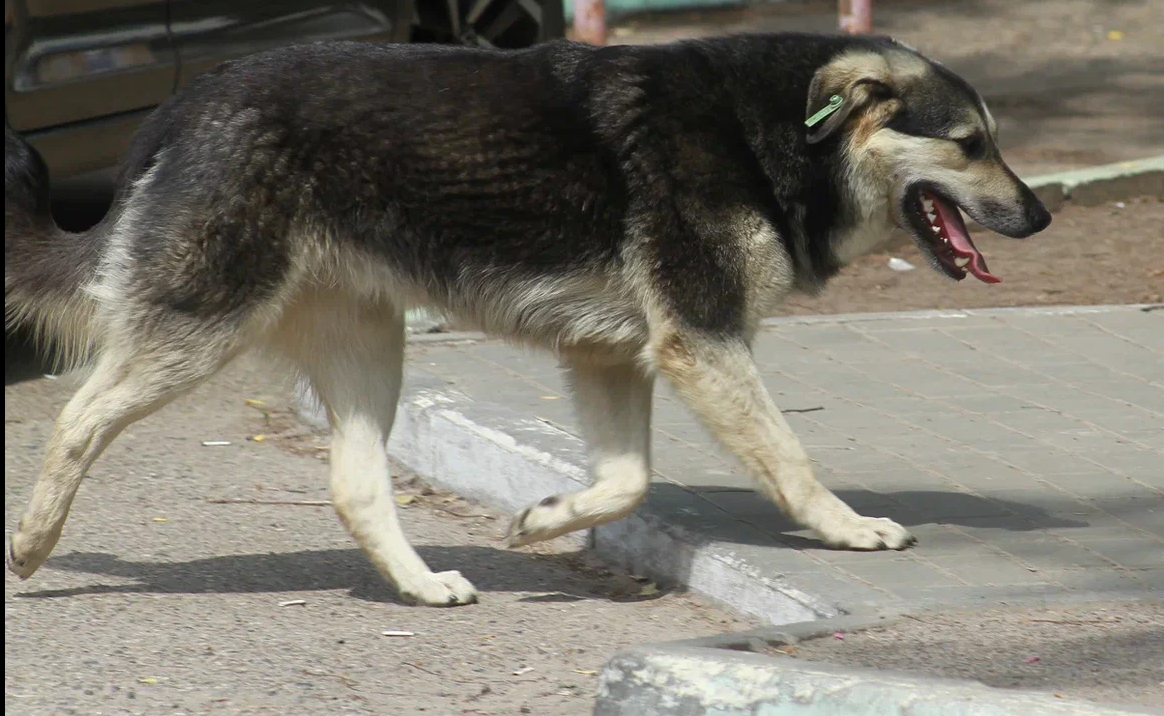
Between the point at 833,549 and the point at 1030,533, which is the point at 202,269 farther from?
the point at 1030,533

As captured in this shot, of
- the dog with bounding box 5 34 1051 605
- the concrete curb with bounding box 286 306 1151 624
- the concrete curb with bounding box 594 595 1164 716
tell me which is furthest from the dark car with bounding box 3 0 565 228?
the concrete curb with bounding box 594 595 1164 716

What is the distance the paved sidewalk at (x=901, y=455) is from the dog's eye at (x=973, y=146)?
1065 mm

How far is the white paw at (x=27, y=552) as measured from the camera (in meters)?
4.54

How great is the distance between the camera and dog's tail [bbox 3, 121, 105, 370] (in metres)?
4.66

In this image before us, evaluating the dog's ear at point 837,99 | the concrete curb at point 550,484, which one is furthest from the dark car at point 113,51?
the dog's ear at point 837,99

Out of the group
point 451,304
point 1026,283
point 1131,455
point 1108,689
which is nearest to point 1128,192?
point 1026,283

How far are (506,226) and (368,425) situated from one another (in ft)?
2.50

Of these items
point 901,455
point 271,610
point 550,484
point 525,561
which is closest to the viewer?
point 271,610

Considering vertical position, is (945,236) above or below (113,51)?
below

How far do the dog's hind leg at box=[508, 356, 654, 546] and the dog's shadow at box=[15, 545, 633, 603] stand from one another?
209 millimetres

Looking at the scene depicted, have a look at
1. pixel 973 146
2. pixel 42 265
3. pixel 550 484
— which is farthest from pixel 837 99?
pixel 42 265

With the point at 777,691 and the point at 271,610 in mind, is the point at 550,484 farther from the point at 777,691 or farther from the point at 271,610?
the point at 777,691

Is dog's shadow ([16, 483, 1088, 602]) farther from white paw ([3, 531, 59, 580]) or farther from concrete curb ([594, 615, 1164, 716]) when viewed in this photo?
concrete curb ([594, 615, 1164, 716])

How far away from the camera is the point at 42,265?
4.73 metres
